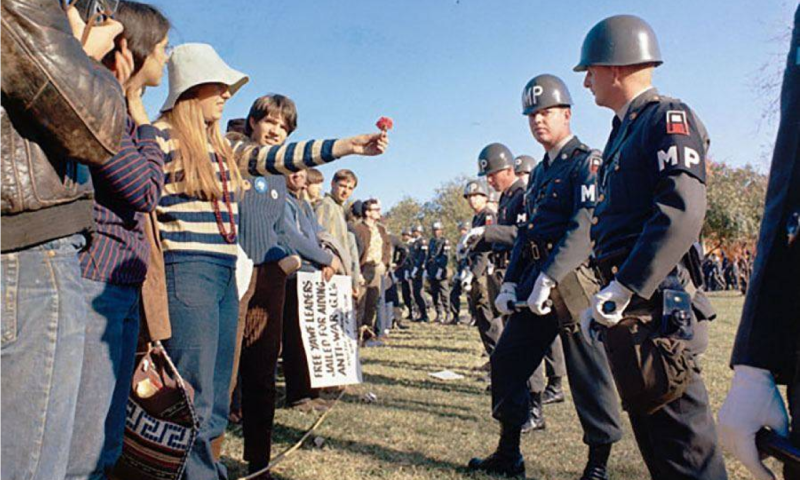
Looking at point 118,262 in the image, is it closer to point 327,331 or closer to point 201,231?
point 201,231

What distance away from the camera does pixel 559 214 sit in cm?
411

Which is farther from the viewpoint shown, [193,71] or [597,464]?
[597,464]

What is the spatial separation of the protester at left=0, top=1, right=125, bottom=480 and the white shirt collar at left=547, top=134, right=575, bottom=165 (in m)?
3.34

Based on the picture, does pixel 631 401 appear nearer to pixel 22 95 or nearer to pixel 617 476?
pixel 617 476

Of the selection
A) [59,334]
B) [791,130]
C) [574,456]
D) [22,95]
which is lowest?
[574,456]

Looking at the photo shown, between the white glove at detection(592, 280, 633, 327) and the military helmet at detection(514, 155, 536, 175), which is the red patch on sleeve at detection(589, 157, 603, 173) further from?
the military helmet at detection(514, 155, 536, 175)

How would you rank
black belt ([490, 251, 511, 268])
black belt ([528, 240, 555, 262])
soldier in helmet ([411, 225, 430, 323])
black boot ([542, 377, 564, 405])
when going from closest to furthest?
black belt ([528, 240, 555, 262]), black boot ([542, 377, 564, 405]), black belt ([490, 251, 511, 268]), soldier in helmet ([411, 225, 430, 323])

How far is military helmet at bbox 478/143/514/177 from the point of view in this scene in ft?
22.5

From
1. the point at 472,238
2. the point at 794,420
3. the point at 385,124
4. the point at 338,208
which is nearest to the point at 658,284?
the point at 794,420

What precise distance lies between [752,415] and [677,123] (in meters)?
1.53

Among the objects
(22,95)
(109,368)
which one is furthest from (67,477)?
(22,95)

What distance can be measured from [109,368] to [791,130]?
1954 mm

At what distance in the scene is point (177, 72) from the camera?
9.54 feet

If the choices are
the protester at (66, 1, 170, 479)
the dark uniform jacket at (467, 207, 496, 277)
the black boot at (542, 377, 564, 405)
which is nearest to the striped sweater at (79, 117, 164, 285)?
the protester at (66, 1, 170, 479)
